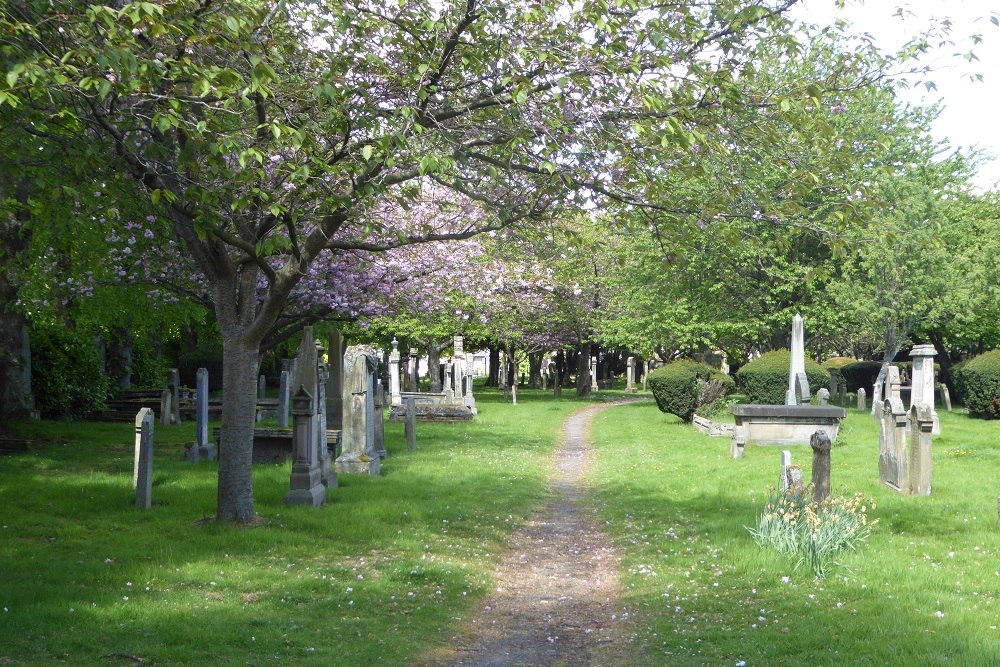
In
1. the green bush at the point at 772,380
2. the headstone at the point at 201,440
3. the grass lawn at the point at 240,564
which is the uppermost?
the green bush at the point at 772,380

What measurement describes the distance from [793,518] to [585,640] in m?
3.31

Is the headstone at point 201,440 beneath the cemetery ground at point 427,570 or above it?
above

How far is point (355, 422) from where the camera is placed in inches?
661

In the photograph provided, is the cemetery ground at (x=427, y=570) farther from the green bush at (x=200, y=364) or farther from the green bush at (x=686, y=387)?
the green bush at (x=200, y=364)

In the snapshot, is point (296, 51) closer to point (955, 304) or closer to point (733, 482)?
point (733, 482)

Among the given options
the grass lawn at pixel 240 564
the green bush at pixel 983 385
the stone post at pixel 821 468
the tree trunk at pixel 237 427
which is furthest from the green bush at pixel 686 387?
the tree trunk at pixel 237 427

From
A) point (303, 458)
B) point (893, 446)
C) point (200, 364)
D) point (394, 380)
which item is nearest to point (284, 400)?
point (303, 458)

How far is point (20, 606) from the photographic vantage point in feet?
25.1

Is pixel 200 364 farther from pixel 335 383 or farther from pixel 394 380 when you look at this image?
pixel 335 383

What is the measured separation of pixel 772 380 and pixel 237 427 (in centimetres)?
2024

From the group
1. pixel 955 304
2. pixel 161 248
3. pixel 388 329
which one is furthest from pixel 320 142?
pixel 955 304

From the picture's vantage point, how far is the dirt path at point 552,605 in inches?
283

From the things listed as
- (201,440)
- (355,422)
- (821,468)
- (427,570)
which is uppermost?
(355,422)

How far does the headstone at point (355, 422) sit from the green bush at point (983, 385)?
72.5 ft
